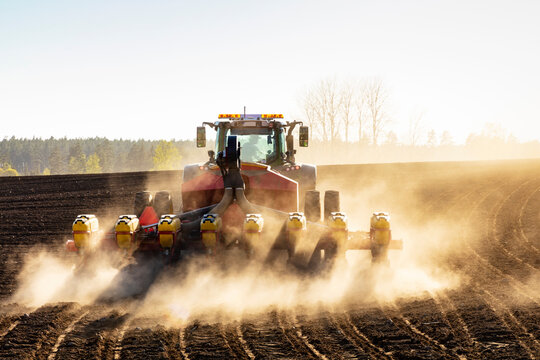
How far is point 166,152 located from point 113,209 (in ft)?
271

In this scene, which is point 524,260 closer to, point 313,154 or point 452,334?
point 452,334

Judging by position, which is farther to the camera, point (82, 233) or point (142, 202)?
point (142, 202)

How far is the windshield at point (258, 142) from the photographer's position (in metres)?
11.7

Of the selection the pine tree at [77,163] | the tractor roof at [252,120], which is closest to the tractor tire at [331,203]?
the tractor roof at [252,120]

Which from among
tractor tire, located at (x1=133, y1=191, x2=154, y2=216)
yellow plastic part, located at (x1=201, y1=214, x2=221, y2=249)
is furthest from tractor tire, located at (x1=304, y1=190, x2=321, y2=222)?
tractor tire, located at (x1=133, y1=191, x2=154, y2=216)

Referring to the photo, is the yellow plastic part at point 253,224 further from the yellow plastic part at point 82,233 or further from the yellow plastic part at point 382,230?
the yellow plastic part at point 82,233

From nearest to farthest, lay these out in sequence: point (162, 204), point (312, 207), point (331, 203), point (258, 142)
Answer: point (312, 207), point (331, 203), point (162, 204), point (258, 142)

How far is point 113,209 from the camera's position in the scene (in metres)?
20.8

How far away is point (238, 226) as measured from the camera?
9.10 metres

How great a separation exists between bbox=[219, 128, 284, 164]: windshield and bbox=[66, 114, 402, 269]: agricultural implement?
127 centimetres

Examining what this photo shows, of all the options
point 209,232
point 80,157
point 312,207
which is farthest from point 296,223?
point 80,157

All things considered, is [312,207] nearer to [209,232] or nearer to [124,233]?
[209,232]

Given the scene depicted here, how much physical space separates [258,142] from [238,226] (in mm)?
3161

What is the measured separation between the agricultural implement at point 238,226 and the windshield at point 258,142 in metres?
1.27
